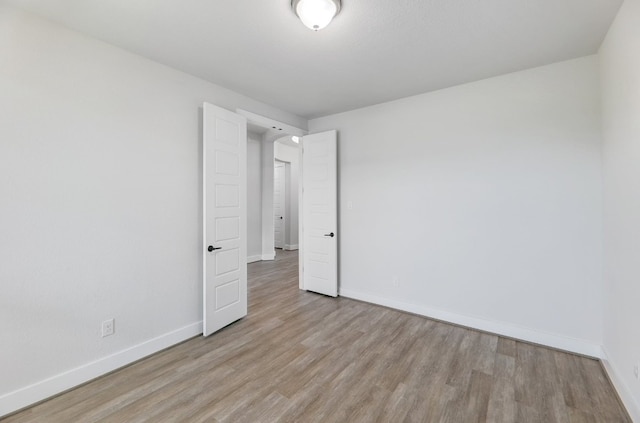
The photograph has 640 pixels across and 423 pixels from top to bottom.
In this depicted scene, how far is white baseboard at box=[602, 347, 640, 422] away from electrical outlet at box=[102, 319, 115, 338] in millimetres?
3777

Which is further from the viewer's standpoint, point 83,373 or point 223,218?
point 223,218

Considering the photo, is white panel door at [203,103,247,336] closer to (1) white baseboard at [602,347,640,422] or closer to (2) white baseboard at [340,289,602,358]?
(2) white baseboard at [340,289,602,358]

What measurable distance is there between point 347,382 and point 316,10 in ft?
8.80

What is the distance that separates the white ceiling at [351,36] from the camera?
6.02 feet

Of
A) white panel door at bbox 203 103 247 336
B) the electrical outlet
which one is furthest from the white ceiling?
the electrical outlet

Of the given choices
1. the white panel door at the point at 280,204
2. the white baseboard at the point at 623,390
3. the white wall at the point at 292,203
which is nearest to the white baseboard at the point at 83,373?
the white baseboard at the point at 623,390

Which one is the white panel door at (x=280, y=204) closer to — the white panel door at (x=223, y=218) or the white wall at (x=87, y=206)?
the white panel door at (x=223, y=218)

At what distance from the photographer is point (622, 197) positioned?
190 cm

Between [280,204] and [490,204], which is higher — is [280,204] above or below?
above

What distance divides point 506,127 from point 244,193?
299 centimetres

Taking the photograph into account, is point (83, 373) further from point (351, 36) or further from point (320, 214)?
point (351, 36)

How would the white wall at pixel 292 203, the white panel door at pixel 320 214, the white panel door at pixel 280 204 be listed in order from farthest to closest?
the white panel door at pixel 280 204, the white wall at pixel 292 203, the white panel door at pixel 320 214

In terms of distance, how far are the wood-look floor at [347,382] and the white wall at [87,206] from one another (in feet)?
1.03

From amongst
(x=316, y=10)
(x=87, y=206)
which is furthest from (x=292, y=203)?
(x=316, y=10)
